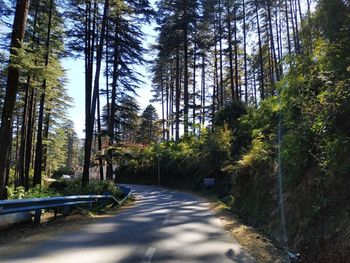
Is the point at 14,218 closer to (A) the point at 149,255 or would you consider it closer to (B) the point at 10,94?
(A) the point at 149,255

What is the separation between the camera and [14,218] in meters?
10.3

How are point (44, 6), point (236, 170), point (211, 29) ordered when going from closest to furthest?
point (236, 170), point (44, 6), point (211, 29)

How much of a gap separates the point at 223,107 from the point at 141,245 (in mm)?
22980

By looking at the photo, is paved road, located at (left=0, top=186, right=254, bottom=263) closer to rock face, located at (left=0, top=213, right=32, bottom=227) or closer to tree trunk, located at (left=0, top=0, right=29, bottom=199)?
rock face, located at (left=0, top=213, right=32, bottom=227)

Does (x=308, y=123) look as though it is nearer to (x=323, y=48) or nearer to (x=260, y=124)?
(x=323, y=48)

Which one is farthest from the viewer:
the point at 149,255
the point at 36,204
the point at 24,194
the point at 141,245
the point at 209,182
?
the point at 209,182

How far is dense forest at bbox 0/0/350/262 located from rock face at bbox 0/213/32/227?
9.44ft

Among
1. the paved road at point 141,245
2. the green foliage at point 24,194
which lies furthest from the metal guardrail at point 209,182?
the paved road at point 141,245

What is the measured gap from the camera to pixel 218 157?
2755 cm

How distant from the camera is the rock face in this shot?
982 cm

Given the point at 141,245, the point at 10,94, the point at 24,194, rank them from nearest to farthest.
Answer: the point at 141,245 < the point at 10,94 < the point at 24,194

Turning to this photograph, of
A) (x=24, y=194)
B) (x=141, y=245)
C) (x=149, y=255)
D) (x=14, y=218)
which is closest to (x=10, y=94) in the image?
(x=14, y=218)

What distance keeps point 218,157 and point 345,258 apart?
851 inches

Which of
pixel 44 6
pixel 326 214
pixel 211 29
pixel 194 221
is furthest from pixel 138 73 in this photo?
pixel 326 214
